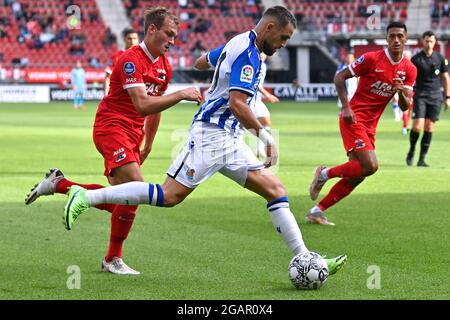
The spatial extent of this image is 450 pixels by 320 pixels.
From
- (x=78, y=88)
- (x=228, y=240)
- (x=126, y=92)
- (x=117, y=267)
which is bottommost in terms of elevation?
(x=78, y=88)

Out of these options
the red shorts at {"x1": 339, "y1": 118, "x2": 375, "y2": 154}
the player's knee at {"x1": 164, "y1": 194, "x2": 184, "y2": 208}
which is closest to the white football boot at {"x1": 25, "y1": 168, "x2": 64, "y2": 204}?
the player's knee at {"x1": 164, "y1": 194, "x2": 184, "y2": 208}

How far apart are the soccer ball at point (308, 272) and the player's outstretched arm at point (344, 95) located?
3771 millimetres

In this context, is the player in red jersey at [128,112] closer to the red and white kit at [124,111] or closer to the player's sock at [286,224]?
the red and white kit at [124,111]

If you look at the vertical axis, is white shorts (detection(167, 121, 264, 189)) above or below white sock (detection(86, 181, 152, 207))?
above

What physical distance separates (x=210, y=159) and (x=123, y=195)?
72 cm

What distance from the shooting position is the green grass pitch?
301 inches

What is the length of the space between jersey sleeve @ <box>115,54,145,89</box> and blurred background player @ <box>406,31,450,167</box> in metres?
11.5

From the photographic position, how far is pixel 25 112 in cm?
3938

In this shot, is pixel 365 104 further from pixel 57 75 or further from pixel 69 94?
pixel 57 75

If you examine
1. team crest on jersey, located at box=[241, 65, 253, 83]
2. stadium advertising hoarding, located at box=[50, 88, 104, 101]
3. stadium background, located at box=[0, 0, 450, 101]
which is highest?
team crest on jersey, located at box=[241, 65, 253, 83]

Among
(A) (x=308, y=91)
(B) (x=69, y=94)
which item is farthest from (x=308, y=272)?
(A) (x=308, y=91)

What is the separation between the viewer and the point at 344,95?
11.4m

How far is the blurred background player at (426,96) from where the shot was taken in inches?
752

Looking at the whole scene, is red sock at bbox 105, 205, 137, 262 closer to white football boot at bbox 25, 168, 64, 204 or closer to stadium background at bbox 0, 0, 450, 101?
white football boot at bbox 25, 168, 64, 204
